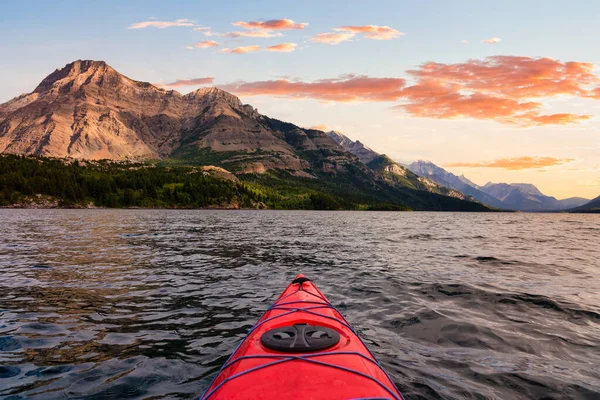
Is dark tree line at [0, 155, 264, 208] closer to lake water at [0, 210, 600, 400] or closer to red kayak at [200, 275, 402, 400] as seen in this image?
lake water at [0, 210, 600, 400]

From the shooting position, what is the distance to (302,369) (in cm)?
573

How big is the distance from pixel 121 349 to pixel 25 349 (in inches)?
98.4

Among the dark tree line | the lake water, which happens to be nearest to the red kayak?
the lake water

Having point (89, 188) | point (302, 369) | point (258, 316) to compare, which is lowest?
point (258, 316)

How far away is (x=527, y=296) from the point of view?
52.2ft

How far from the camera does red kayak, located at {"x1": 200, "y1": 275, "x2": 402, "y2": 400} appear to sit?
16.7 ft

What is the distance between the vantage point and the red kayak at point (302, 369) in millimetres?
5078

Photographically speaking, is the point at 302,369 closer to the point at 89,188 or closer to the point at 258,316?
the point at 258,316

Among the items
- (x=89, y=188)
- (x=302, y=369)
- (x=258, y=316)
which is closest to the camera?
(x=302, y=369)

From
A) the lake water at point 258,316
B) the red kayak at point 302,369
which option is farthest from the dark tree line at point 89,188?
the red kayak at point 302,369

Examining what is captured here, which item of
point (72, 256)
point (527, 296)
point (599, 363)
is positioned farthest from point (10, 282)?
point (527, 296)

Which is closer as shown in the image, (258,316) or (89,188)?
(258,316)

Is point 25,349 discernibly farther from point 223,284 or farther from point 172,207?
point 172,207

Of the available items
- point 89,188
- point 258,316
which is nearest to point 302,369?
point 258,316
